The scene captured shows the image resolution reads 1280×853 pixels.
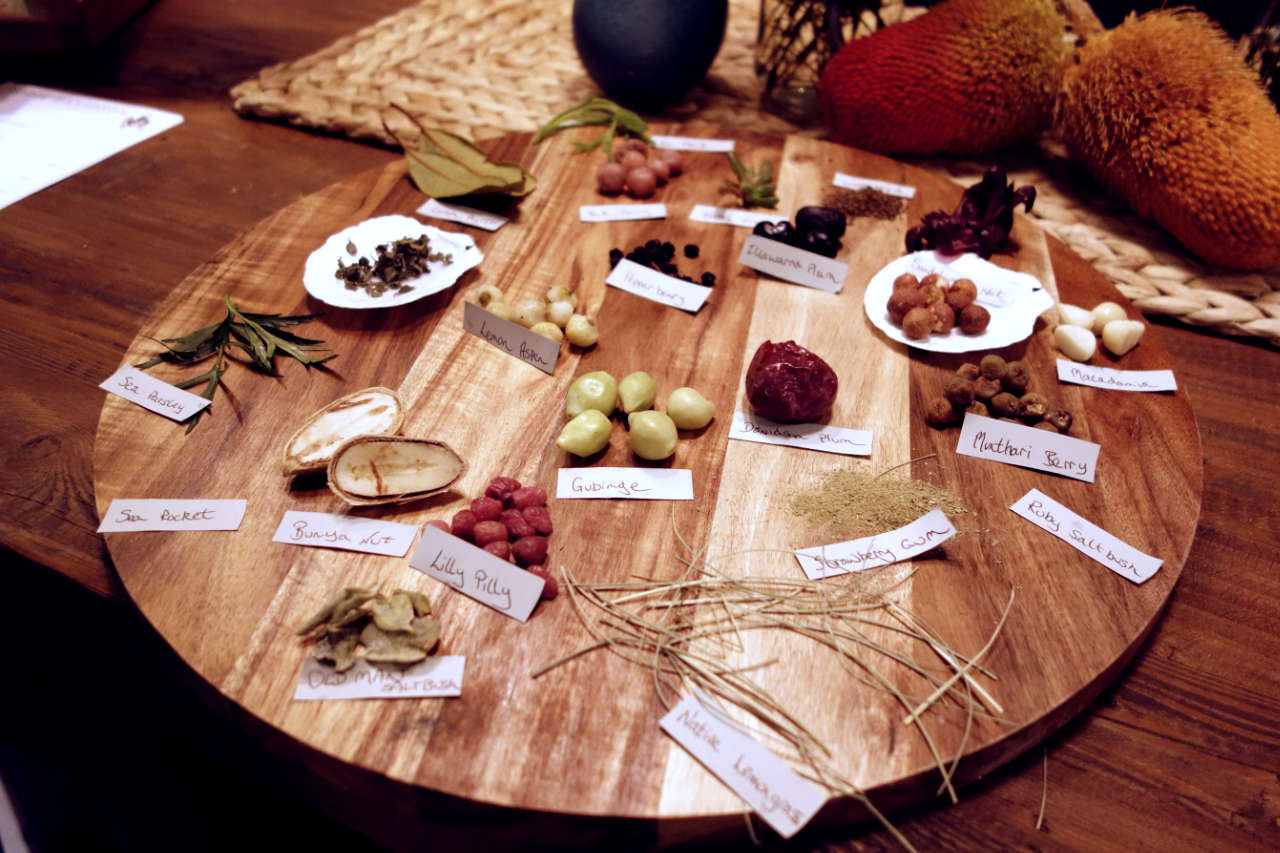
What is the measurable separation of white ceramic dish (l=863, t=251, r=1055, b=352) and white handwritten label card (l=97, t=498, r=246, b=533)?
880mm

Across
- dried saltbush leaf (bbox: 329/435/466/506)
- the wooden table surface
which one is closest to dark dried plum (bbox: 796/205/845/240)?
the wooden table surface

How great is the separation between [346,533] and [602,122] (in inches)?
40.9

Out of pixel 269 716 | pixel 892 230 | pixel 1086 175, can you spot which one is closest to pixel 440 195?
pixel 892 230

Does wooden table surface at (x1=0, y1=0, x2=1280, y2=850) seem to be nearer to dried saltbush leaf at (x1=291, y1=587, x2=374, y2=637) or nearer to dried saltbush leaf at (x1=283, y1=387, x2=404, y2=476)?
dried saltbush leaf at (x1=291, y1=587, x2=374, y2=637)

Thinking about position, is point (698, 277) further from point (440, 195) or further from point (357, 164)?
point (357, 164)

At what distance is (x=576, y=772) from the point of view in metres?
0.72

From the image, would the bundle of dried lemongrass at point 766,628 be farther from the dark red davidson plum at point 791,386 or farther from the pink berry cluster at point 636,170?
the pink berry cluster at point 636,170

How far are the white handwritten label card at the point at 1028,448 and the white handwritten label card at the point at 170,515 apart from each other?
0.86 m

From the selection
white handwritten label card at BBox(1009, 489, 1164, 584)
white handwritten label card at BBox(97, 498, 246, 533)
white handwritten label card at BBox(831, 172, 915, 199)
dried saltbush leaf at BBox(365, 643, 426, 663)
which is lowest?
white handwritten label card at BBox(97, 498, 246, 533)

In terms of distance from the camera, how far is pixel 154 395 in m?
1.07

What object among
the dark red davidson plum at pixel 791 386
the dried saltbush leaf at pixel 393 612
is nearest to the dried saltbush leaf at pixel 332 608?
the dried saltbush leaf at pixel 393 612

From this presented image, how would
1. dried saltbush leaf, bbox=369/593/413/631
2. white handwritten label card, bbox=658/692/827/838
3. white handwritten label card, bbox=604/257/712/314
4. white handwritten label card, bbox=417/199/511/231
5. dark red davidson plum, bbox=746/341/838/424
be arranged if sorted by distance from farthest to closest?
white handwritten label card, bbox=417/199/511/231 → white handwritten label card, bbox=604/257/712/314 → dark red davidson plum, bbox=746/341/838/424 → dried saltbush leaf, bbox=369/593/413/631 → white handwritten label card, bbox=658/692/827/838

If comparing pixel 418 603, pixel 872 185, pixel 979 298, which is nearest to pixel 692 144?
pixel 872 185

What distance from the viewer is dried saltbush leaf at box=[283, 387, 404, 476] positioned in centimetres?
96
